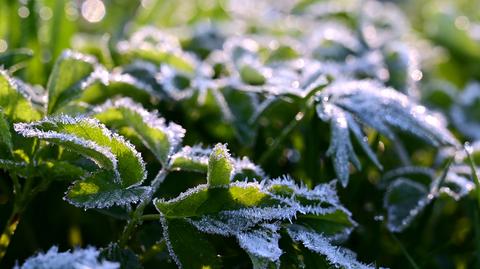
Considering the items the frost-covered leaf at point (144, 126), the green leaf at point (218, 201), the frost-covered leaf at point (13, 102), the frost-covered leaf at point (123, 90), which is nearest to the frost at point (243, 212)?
the green leaf at point (218, 201)

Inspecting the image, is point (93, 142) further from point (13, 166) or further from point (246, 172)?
point (246, 172)

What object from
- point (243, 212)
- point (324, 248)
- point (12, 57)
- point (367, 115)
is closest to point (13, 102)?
point (12, 57)

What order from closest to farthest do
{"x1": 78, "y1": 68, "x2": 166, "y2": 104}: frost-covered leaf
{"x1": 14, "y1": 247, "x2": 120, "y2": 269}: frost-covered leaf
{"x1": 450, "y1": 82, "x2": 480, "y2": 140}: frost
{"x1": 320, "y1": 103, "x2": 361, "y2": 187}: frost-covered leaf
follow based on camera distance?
{"x1": 14, "y1": 247, "x2": 120, "y2": 269}: frost-covered leaf, {"x1": 320, "y1": 103, "x2": 361, "y2": 187}: frost-covered leaf, {"x1": 78, "y1": 68, "x2": 166, "y2": 104}: frost-covered leaf, {"x1": 450, "y1": 82, "x2": 480, "y2": 140}: frost

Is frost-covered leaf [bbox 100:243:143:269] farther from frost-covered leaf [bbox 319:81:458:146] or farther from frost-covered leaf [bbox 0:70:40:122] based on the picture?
frost-covered leaf [bbox 319:81:458:146]

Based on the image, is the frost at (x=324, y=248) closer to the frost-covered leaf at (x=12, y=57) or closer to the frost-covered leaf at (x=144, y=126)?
the frost-covered leaf at (x=144, y=126)

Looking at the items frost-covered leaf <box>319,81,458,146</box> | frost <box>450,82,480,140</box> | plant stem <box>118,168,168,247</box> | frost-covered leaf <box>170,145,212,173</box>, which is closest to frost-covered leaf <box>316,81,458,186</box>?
frost-covered leaf <box>319,81,458,146</box>

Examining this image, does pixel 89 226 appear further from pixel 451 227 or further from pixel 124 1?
pixel 124 1
